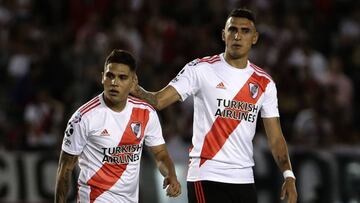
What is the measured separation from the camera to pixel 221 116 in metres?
7.62

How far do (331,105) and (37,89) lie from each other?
4.65 metres

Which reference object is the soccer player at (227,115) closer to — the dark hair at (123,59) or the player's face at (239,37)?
the player's face at (239,37)

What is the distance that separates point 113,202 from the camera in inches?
292

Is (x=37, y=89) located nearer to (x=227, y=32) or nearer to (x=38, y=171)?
(x=38, y=171)

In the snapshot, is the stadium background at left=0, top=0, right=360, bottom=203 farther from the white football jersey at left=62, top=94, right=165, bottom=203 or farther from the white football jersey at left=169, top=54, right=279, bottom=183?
the white football jersey at left=62, top=94, right=165, bottom=203

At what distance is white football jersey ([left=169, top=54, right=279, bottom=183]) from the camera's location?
24.9 ft

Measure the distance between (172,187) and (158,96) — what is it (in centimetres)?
77

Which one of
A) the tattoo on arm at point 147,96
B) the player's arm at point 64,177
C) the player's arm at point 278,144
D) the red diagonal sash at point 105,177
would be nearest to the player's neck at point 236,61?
the player's arm at point 278,144

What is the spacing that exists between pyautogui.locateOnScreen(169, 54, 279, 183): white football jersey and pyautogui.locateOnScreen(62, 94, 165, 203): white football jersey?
512mm

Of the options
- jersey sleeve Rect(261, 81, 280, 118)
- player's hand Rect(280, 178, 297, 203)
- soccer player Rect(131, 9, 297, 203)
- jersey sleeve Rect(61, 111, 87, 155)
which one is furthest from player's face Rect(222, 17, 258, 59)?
jersey sleeve Rect(61, 111, 87, 155)

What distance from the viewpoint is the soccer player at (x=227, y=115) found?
24.9 ft

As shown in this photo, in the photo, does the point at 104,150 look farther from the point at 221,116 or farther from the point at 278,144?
the point at 278,144

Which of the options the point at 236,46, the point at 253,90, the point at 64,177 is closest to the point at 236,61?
the point at 236,46

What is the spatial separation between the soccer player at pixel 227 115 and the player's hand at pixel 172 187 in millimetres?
253
